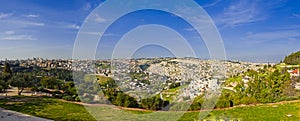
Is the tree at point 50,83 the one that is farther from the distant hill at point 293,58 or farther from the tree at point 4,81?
the distant hill at point 293,58

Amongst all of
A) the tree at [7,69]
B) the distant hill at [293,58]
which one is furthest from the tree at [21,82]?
the distant hill at [293,58]

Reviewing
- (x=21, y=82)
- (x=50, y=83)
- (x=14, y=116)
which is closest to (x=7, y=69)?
(x=21, y=82)

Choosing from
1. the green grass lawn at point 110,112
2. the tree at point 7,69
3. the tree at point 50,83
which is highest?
the tree at point 7,69

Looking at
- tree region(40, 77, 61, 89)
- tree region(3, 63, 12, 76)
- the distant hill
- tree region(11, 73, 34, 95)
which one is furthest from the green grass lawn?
the distant hill

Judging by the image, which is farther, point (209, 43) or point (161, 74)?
point (161, 74)

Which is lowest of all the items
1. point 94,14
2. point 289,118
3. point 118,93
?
point 289,118

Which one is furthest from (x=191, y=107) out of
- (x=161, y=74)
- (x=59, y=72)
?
(x=59, y=72)

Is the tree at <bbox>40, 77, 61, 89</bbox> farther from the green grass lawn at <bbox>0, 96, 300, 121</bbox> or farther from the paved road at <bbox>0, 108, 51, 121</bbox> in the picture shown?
the paved road at <bbox>0, 108, 51, 121</bbox>

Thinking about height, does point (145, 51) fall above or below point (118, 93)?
above

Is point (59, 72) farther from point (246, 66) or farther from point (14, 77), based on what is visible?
point (246, 66)
